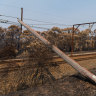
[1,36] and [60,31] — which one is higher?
[60,31]

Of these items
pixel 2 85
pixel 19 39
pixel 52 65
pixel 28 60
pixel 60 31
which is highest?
pixel 60 31

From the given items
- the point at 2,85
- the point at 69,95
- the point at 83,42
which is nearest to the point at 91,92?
the point at 69,95

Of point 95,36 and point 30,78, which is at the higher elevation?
point 95,36

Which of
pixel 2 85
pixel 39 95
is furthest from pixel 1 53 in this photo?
pixel 39 95

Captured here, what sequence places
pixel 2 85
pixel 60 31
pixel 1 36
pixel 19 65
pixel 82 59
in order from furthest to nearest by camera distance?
pixel 60 31
pixel 1 36
pixel 82 59
pixel 19 65
pixel 2 85

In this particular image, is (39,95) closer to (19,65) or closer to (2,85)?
(2,85)

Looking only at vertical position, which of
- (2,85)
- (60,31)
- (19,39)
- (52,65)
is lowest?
(2,85)

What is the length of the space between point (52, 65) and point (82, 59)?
4.34 meters

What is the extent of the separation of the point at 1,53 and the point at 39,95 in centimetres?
697

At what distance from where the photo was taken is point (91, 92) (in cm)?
328

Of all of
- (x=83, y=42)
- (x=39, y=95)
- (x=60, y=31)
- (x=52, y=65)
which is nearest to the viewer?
(x=39, y=95)

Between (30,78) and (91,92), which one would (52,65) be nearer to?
(30,78)

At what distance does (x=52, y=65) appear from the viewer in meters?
8.64

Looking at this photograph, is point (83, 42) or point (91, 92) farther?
point (83, 42)
